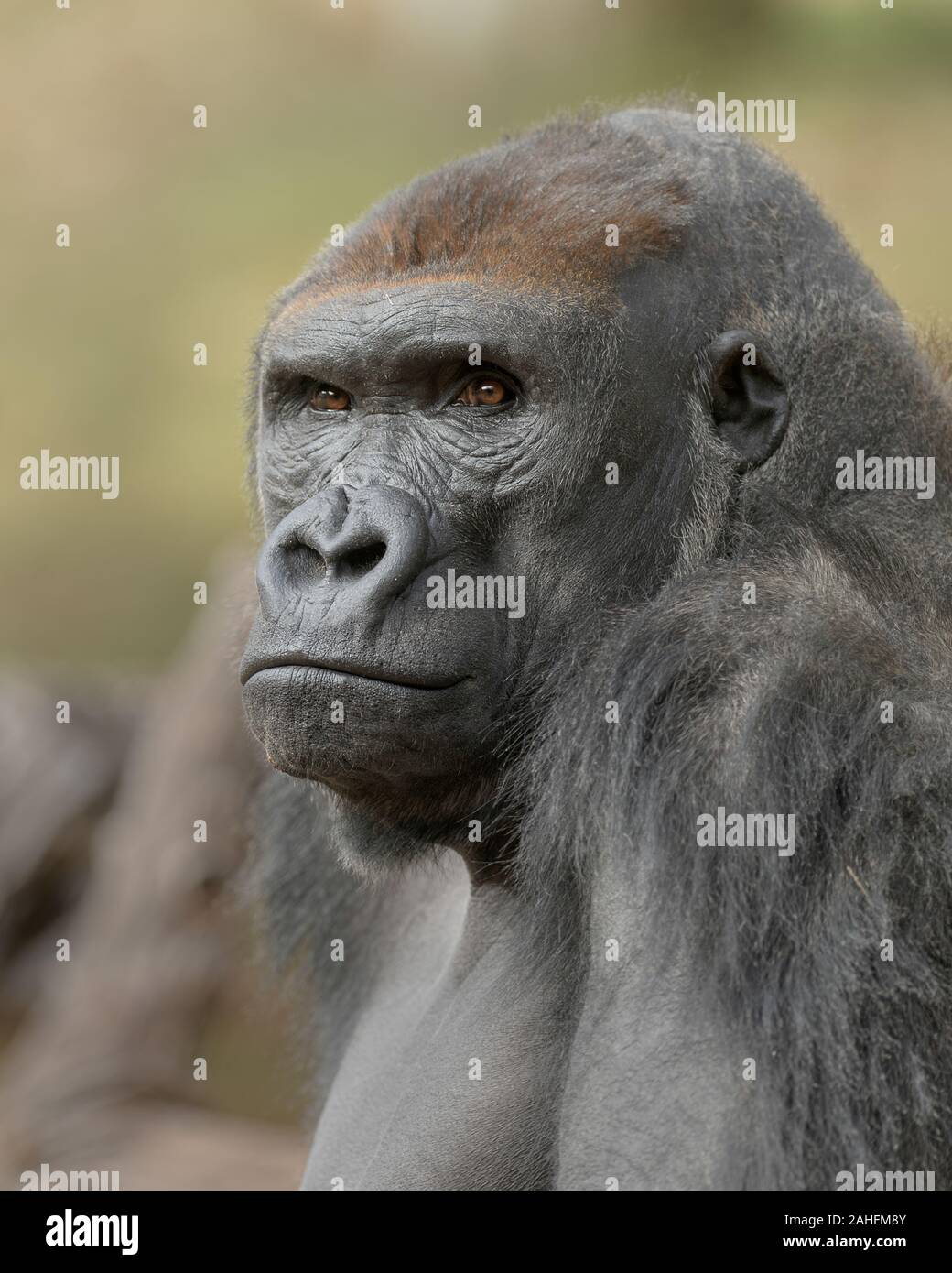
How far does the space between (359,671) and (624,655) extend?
1.64ft

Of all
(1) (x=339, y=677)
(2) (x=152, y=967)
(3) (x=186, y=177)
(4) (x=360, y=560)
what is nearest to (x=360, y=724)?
(1) (x=339, y=677)

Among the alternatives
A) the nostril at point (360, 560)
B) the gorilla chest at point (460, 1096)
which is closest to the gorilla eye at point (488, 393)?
the nostril at point (360, 560)

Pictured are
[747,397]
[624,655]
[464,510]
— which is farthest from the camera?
[747,397]

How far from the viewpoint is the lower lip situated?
9.57ft

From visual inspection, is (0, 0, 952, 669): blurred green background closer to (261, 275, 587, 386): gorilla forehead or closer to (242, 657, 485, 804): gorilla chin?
(261, 275, 587, 386): gorilla forehead

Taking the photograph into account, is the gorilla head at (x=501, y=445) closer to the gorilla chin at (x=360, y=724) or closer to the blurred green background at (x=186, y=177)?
the gorilla chin at (x=360, y=724)

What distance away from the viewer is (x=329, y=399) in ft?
11.1

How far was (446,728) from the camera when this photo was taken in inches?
118

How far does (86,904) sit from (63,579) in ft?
13.5

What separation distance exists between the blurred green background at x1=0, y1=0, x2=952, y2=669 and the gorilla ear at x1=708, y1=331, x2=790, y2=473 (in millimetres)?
8459

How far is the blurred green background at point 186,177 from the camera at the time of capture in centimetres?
1138

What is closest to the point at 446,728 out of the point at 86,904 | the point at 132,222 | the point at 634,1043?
the point at 634,1043

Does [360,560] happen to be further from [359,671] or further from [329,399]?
[329,399]

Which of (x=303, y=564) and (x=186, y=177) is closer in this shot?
(x=303, y=564)
